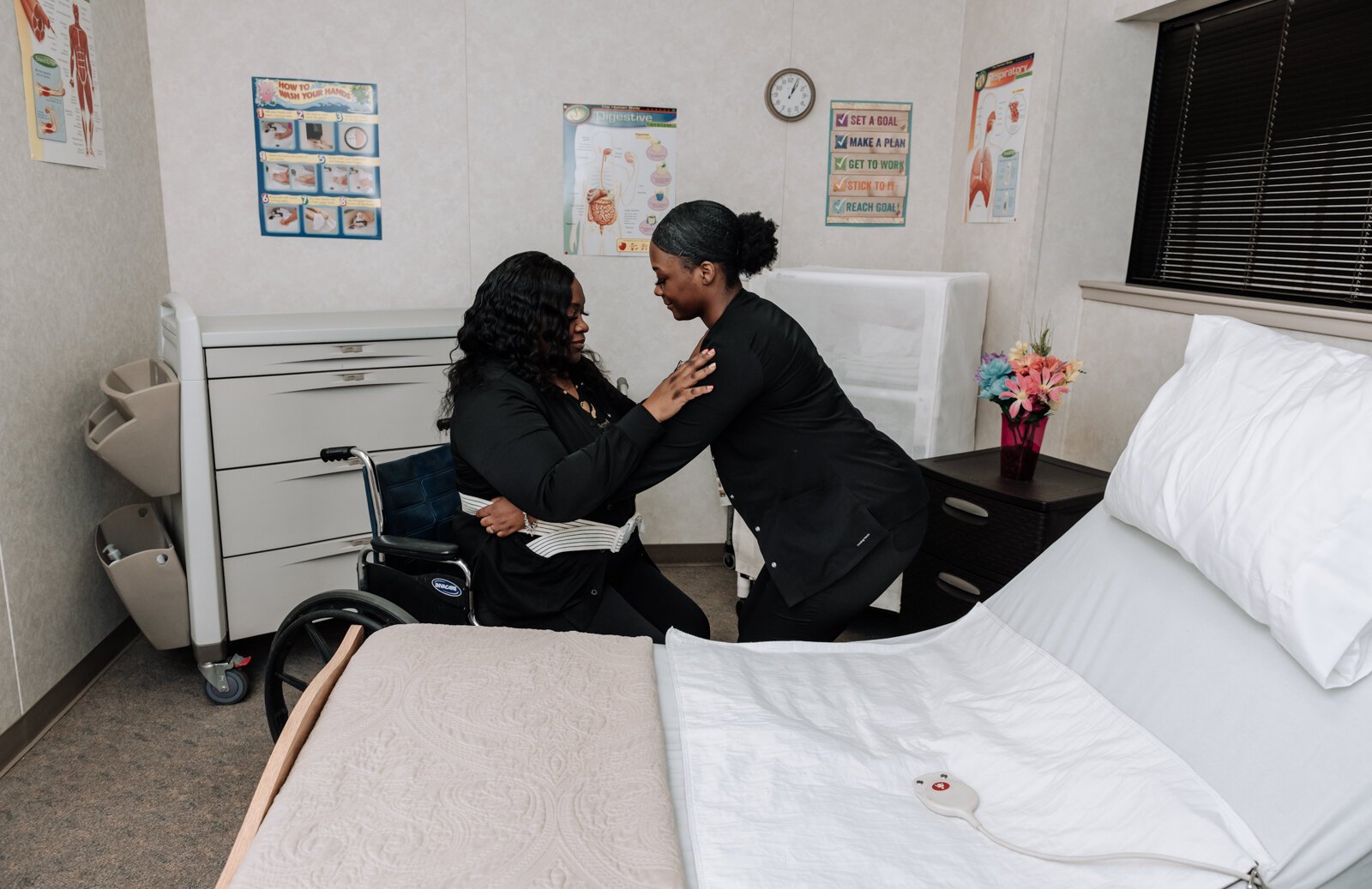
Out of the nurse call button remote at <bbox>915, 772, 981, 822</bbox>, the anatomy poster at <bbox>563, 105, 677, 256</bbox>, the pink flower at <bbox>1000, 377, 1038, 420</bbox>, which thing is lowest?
the nurse call button remote at <bbox>915, 772, 981, 822</bbox>

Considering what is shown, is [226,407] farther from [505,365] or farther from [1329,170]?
[1329,170]

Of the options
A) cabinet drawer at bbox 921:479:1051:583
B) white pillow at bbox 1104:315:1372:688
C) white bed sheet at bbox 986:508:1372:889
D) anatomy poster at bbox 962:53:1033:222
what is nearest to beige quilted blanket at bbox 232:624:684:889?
white bed sheet at bbox 986:508:1372:889

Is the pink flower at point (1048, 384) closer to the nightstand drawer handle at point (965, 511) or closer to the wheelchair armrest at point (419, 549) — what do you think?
the nightstand drawer handle at point (965, 511)

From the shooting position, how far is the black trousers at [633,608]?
1.97 m

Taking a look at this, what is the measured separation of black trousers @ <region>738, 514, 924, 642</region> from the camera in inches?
75.5

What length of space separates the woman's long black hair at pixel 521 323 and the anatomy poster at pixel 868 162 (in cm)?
184

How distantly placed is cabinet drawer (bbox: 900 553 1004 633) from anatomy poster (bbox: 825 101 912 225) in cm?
150

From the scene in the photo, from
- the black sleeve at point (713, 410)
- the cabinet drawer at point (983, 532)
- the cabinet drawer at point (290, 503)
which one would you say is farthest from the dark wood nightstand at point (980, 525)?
the cabinet drawer at point (290, 503)

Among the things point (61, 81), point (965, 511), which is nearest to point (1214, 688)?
point (965, 511)

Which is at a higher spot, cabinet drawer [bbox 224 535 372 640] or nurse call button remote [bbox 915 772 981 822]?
nurse call button remote [bbox 915 772 981 822]

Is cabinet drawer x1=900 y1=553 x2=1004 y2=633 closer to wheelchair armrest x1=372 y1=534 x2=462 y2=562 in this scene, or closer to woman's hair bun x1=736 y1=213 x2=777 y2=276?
woman's hair bun x1=736 y1=213 x2=777 y2=276

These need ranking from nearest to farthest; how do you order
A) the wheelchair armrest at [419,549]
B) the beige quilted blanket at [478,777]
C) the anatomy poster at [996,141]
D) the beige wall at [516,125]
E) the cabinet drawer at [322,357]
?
the beige quilted blanket at [478,777], the wheelchair armrest at [419,549], the cabinet drawer at [322,357], the anatomy poster at [996,141], the beige wall at [516,125]

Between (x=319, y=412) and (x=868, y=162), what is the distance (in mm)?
2130

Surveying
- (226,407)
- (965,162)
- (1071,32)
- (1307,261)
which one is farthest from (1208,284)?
(226,407)
